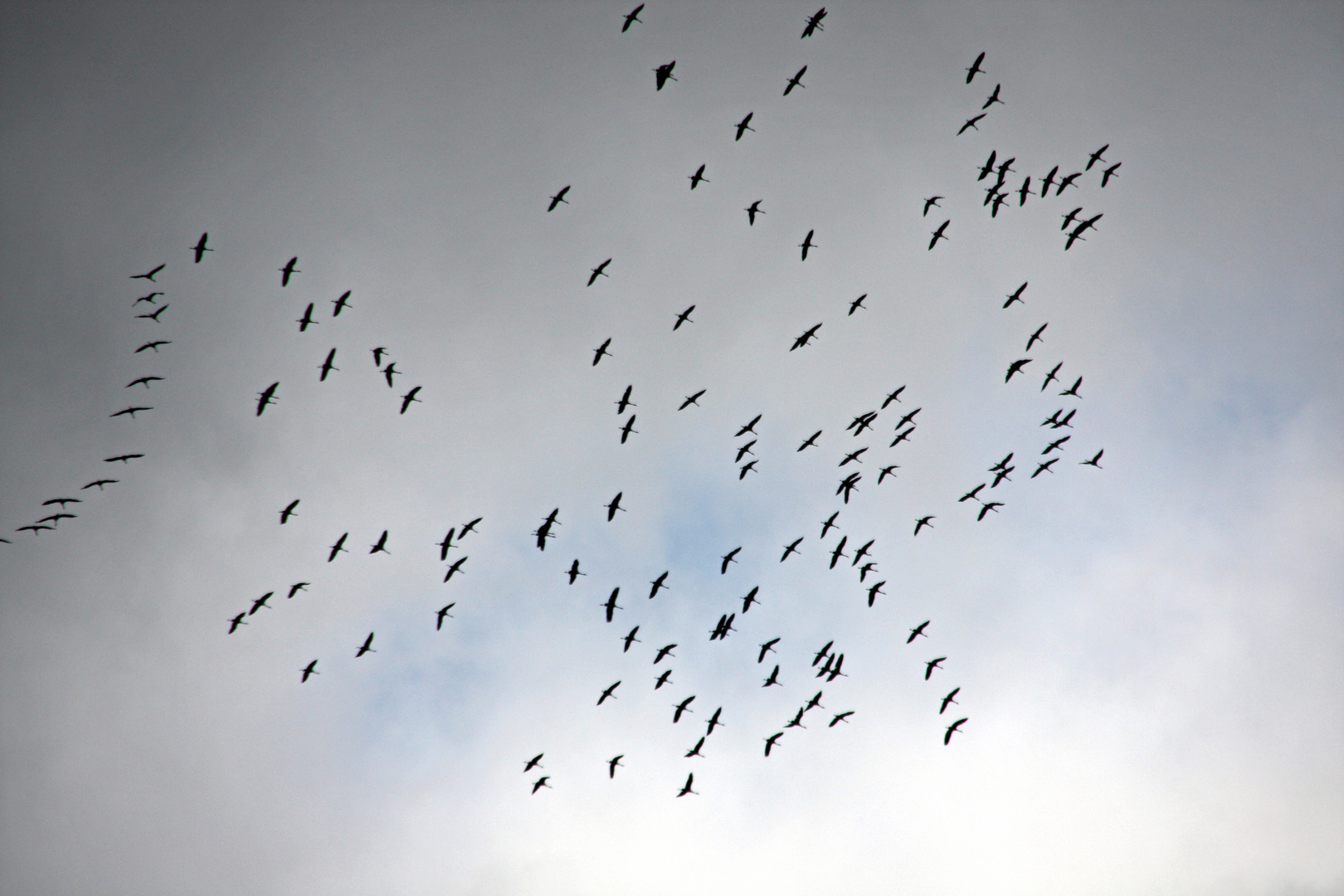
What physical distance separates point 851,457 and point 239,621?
5220 cm

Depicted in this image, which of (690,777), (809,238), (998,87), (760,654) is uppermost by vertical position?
(998,87)

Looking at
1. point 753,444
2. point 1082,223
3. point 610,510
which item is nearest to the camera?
point 610,510

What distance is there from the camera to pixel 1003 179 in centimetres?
7350

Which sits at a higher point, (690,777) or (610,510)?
(610,510)

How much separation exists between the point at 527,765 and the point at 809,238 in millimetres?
49163

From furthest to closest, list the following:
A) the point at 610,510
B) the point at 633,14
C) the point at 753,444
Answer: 1. the point at 753,444
2. the point at 610,510
3. the point at 633,14

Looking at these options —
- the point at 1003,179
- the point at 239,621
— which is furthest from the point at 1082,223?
the point at 239,621

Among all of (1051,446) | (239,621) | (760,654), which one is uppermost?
(1051,446)

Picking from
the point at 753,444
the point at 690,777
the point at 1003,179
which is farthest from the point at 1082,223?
the point at 690,777

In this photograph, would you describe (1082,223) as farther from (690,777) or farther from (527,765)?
(527,765)

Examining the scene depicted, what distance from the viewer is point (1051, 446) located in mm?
80750

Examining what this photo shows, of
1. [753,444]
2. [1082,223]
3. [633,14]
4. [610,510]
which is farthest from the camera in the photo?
[753,444]

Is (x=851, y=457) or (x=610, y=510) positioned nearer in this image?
(x=610, y=510)

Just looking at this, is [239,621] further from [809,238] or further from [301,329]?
[809,238]
